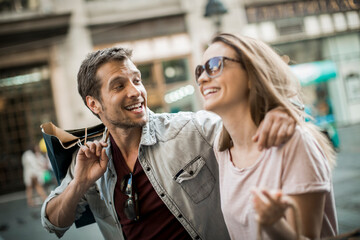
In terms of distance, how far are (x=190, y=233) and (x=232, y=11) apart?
478 inches

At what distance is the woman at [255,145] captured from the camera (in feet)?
4.24

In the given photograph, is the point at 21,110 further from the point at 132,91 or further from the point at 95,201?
the point at 132,91

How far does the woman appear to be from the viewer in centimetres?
129

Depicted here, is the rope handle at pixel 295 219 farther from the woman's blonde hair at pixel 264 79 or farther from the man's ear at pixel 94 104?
the man's ear at pixel 94 104

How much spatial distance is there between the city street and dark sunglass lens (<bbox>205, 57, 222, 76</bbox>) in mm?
3082

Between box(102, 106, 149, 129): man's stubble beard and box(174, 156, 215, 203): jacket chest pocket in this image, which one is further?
box(102, 106, 149, 129): man's stubble beard

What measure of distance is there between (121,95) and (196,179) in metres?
0.80

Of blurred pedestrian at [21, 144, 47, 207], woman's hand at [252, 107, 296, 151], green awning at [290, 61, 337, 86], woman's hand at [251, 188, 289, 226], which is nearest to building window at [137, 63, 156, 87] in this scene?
blurred pedestrian at [21, 144, 47, 207]

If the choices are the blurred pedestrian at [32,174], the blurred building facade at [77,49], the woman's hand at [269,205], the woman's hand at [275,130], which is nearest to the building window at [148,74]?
the blurred building facade at [77,49]

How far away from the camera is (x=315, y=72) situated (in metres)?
14.5

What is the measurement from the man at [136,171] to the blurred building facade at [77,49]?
9309mm

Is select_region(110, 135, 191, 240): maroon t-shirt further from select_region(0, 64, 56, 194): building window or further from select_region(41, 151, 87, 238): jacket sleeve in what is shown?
select_region(0, 64, 56, 194): building window

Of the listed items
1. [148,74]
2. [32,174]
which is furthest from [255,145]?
[148,74]

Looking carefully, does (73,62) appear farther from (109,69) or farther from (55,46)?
(109,69)
